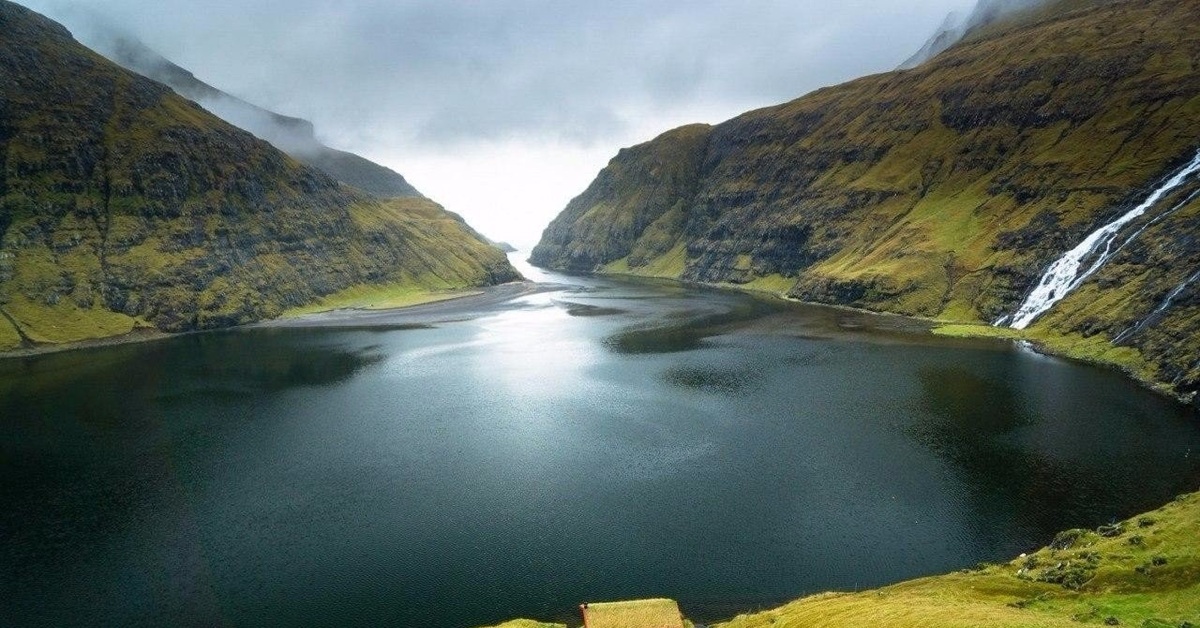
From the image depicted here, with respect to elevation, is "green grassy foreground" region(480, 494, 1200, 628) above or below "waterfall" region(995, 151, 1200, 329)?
below

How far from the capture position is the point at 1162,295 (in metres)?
115

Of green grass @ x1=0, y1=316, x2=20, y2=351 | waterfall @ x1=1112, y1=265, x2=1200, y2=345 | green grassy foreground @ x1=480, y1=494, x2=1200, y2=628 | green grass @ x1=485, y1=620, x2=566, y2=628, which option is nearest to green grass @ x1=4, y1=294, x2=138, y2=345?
green grass @ x1=0, y1=316, x2=20, y2=351

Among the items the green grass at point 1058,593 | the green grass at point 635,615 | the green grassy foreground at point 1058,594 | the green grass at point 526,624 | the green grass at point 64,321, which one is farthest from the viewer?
the green grass at point 64,321

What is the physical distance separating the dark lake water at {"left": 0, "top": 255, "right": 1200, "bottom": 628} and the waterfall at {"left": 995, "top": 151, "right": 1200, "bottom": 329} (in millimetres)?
30475

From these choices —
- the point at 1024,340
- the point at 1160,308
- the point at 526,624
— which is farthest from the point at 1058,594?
the point at 1024,340

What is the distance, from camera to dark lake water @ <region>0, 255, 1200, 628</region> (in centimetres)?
4809

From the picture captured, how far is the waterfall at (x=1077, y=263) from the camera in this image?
472ft

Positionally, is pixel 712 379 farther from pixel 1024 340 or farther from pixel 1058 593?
pixel 1058 593

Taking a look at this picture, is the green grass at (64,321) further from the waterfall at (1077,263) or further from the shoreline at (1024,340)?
Answer: the waterfall at (1077,263)

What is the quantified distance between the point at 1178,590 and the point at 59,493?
93.4m

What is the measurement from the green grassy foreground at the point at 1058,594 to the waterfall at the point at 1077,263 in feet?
382

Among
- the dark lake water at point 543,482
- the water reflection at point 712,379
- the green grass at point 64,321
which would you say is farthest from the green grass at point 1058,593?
the green grass at point 64,321

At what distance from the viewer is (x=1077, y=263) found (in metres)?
149

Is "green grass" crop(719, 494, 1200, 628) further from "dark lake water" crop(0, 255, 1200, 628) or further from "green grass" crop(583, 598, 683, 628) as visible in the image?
"dark lake water" crop(0, 255, 1200, 628)
